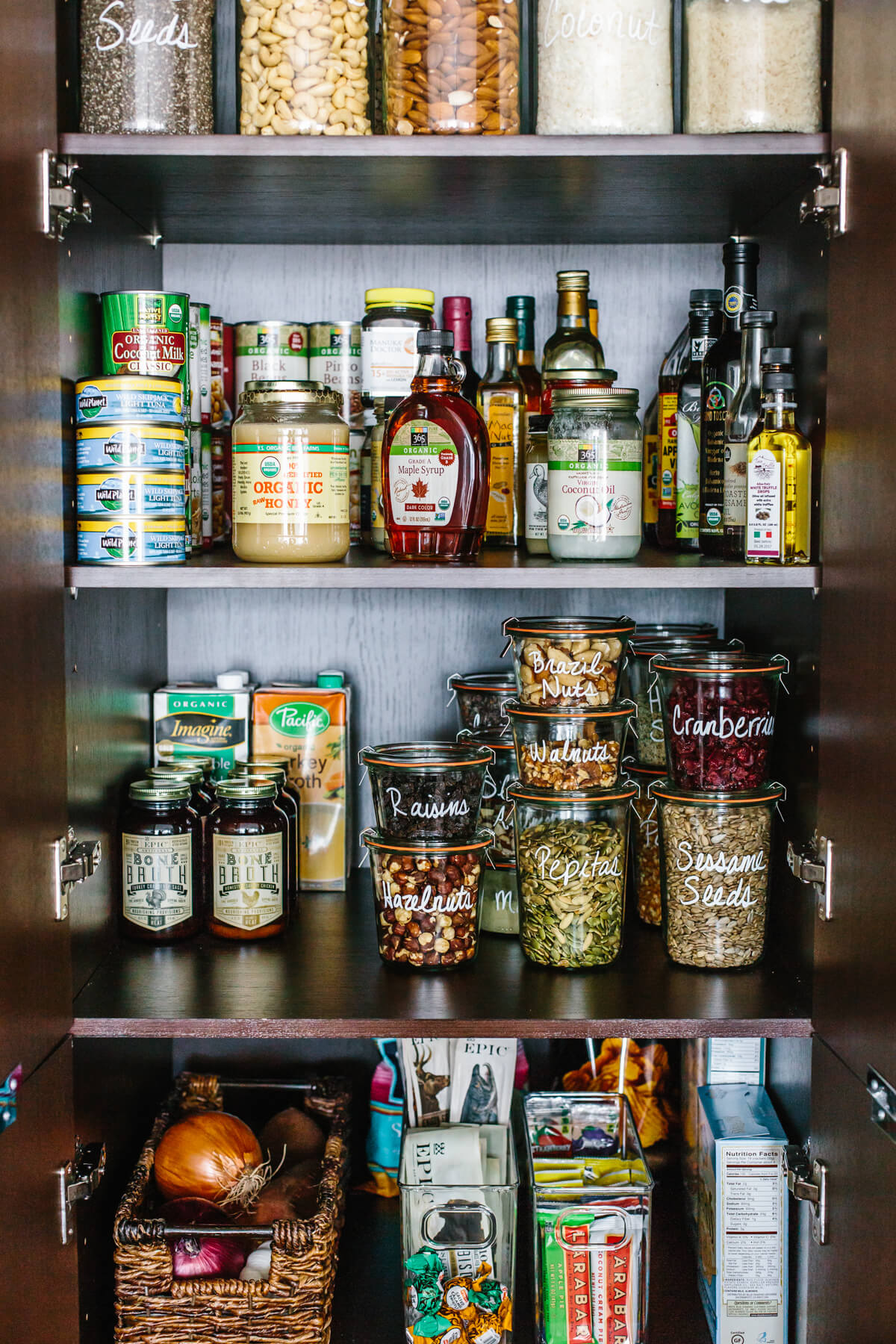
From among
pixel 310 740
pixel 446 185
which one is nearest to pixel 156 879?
pixel 310 740

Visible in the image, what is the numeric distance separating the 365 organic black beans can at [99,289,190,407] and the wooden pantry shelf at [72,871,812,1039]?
65 cm

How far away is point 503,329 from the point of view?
4.69ft

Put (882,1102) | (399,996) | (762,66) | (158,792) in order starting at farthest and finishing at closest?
1. (158,792)
2. (399,996)
3. (762,66)
4. (882,1102)

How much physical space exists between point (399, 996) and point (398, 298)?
2.51 ft

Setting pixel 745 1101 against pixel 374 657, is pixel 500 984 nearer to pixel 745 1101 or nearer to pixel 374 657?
pixel 745 1101

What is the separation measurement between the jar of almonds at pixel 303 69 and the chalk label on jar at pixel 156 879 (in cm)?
77

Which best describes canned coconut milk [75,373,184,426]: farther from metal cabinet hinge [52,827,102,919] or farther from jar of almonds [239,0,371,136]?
metal cabinet hinge [52,827,102,919]

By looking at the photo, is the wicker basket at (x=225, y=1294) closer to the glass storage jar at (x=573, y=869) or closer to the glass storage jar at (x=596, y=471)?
the glass storage jar at (x=573, y=869)

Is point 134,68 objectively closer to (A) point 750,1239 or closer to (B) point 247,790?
(B) point 247,790

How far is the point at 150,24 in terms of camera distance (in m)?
1.20

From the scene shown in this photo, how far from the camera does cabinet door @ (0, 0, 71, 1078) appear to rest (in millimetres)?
1062

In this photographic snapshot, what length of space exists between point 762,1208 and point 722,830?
0.40 meters

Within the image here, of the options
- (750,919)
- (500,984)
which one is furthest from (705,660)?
(500,984)

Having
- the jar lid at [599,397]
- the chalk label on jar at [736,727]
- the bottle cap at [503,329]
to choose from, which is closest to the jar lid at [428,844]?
the chalk label on jar at [736,727]
